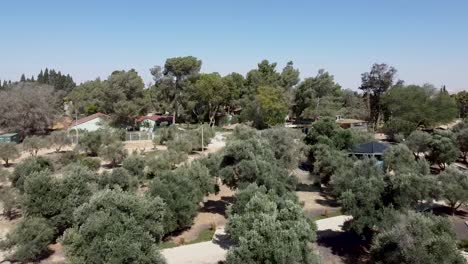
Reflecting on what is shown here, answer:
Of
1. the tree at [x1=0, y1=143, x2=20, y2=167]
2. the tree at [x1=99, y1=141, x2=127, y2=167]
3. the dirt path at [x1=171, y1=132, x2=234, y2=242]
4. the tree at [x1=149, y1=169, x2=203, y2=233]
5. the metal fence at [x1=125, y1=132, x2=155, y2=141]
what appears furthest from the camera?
the metal fence at [x1=125, y1=132, x2=155, y2=141]

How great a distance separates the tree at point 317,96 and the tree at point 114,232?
164ft

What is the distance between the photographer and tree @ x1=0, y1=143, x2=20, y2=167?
33875 millimetres

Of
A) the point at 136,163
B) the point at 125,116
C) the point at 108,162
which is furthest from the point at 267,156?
the point at 125,116

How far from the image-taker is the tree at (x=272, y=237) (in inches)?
504

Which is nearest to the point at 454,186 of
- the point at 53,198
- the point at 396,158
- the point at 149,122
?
the point at 396,158

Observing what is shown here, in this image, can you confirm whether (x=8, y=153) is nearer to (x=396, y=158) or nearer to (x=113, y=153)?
(x=113, y=153)

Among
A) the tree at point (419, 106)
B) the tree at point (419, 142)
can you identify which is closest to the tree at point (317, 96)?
the tree at point (419, 106)

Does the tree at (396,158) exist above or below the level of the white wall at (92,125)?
below

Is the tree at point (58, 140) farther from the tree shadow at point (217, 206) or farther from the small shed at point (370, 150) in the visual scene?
the small shed at point (370, 150)

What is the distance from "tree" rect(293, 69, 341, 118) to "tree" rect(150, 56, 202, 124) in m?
19.6

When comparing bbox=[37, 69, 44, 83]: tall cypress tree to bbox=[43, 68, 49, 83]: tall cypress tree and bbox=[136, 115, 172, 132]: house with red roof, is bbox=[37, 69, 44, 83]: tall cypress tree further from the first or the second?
bbox=[136, 115, 172, 132]: house with red roof

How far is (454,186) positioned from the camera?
882 inches

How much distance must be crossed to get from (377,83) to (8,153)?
189 feet

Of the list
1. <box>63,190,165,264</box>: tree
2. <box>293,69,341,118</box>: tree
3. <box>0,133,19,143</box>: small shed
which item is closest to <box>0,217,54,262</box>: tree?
<box>63,190,165,264</box>: tree
